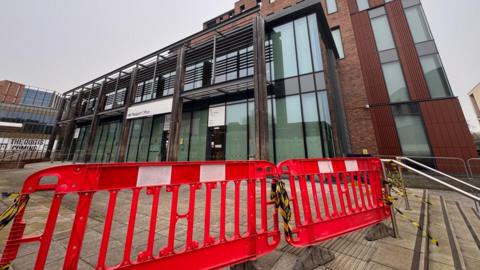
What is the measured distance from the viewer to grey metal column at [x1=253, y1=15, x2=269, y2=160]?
8086 millimetres

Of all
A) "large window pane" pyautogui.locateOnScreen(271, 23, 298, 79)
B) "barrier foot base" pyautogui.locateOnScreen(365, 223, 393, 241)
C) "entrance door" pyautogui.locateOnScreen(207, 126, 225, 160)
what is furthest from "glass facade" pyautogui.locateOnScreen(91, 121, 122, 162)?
"barrier foot base" pyautogui.locateOnScreen(365, 223, 393, 241)

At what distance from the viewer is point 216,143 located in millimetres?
11070

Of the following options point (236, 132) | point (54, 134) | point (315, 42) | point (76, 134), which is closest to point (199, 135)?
point (236, 132)

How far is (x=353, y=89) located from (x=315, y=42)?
5537mm

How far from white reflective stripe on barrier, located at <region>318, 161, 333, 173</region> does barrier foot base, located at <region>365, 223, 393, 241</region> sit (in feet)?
3.85

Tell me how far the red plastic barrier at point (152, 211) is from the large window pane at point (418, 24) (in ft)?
55.7

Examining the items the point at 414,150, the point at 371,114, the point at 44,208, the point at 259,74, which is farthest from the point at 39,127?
the point at 414,150

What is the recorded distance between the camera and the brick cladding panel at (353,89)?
1160 cm

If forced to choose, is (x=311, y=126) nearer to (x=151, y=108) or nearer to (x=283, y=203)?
(x=283, y=203)

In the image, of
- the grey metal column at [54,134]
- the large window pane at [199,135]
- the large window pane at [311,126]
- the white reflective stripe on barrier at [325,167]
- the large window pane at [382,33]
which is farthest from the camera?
the grey metal column at [54,134]

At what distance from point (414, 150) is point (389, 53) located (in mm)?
7128

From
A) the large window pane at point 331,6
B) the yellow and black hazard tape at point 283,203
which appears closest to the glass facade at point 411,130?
the large window pane at point 331,6

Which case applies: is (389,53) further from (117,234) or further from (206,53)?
(117,234)

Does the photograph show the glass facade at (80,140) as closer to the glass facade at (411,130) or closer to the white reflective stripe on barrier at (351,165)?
the white reflective stripe on barrier at (351,165)
